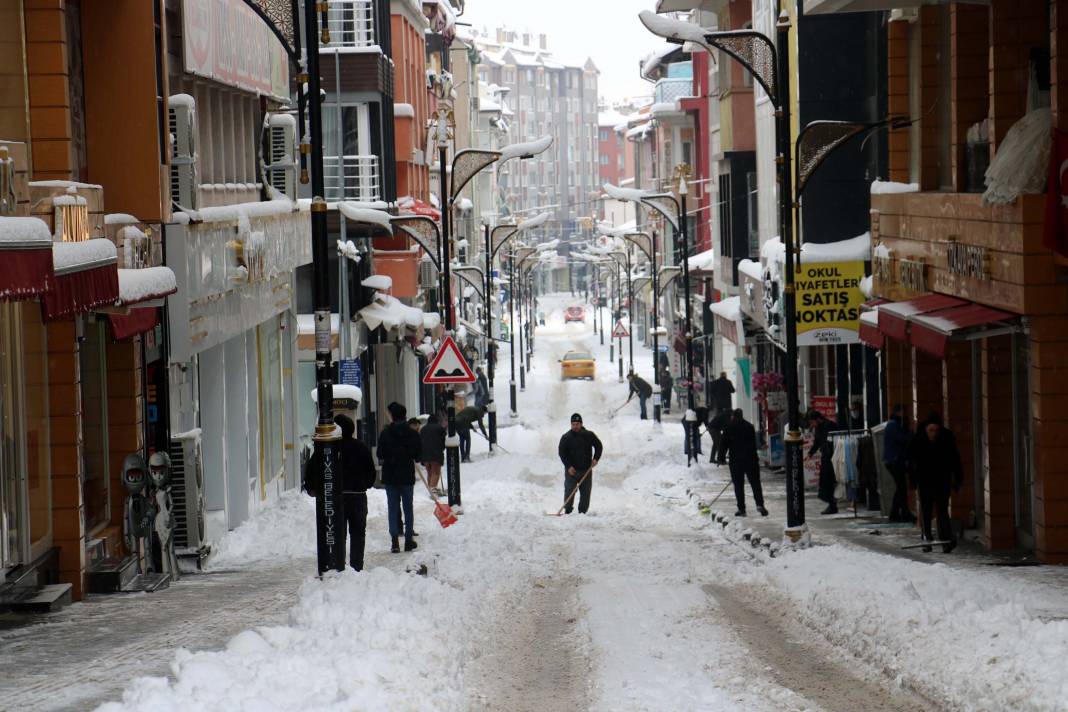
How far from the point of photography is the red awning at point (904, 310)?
1905cm

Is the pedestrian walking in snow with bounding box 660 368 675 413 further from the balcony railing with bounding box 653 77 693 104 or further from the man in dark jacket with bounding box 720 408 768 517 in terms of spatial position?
the man in dark jacket with bounding box 720 408 768 517

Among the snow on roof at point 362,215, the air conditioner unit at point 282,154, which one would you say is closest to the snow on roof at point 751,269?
the snow on roof at point 362,215

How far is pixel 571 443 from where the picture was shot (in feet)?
85.6

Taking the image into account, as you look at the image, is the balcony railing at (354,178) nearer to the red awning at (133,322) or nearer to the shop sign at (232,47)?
the shop sign at (232,47)

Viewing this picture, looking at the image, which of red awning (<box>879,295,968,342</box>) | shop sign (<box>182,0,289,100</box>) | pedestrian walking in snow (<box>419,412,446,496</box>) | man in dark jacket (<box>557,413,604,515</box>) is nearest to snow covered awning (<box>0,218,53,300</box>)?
shop sign (<box>182,0,289,100</box>)

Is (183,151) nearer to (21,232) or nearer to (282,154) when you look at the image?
(21,232)

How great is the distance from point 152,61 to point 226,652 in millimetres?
8856

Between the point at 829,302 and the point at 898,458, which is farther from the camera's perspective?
the point at 829,302

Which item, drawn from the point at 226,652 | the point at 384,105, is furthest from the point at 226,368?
the point at 384,105

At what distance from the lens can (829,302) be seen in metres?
25.6

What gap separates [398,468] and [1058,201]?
25.8 ft

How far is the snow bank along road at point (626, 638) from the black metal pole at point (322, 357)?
415 millimetres

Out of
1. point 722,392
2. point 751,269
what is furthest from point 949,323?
point 722,392

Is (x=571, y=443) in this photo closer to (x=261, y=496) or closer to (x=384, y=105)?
(x=261, y=496)
